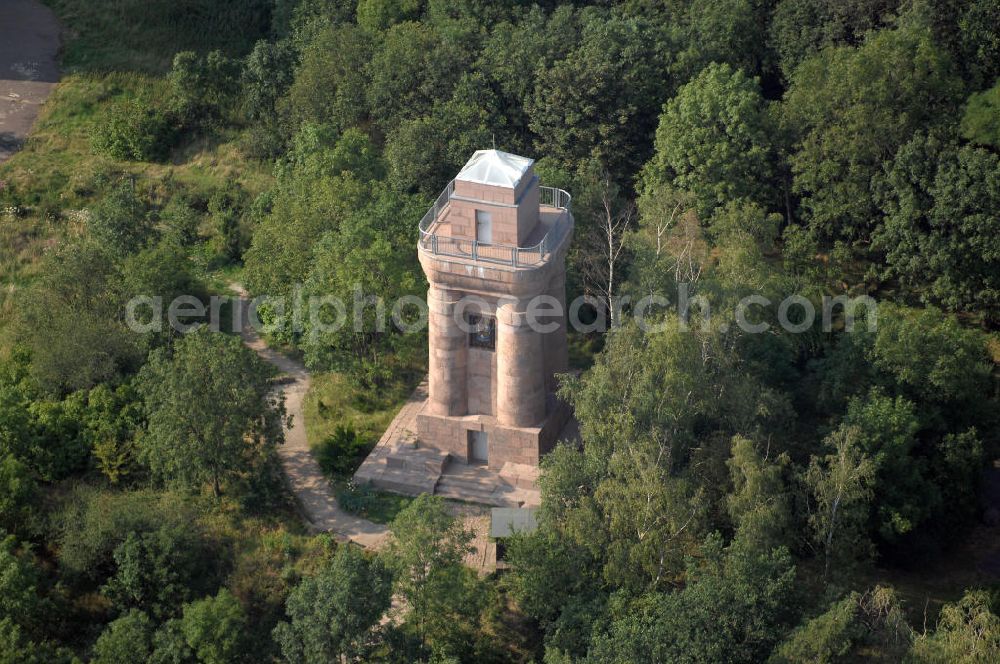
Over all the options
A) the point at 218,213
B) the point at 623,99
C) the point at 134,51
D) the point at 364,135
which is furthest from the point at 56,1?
the point at 623,99

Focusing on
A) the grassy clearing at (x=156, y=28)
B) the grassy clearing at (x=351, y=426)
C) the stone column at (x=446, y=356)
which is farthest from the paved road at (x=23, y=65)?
the stone column at (x=446, y=356)

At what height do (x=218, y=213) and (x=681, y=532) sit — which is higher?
(x=218, y=213)

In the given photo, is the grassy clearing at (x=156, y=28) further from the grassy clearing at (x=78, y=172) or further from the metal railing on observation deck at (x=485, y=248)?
the metal railing on observation deck at (x=485, y=248)

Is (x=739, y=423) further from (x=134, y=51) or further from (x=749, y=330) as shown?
(x=134, y=51)

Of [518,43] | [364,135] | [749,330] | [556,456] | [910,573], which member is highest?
[518,43]

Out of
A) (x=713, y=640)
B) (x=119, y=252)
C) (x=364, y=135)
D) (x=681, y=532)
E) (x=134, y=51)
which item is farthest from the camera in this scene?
(x=134, y=51)

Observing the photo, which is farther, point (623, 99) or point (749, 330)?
point (623, 99)
